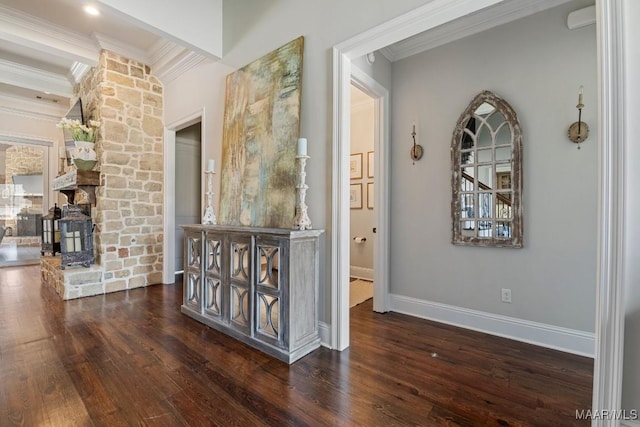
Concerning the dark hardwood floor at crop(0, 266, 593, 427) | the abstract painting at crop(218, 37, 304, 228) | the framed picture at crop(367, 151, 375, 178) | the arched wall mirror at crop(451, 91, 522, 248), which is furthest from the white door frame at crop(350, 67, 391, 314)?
the framed picture at crop(367, 151, 375, 178)

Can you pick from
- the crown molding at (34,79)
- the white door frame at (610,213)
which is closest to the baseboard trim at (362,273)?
the white door frame at (610,213)

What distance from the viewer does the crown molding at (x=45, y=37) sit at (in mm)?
3291

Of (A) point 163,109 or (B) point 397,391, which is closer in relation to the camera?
(B) point 397,391

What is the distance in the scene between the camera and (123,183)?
3971 millimetres

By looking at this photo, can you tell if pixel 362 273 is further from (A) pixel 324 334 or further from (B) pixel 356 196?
(A) pixel 324 334

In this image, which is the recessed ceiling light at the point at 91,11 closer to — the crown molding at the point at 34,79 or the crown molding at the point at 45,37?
the crown molding at the point at 45,37

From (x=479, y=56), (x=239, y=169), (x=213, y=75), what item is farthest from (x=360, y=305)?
(x=213, y=75)

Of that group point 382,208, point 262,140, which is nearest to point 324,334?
point 382,208

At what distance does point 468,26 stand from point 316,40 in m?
1.47

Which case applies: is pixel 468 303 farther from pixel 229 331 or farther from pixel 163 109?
pixel 163 109

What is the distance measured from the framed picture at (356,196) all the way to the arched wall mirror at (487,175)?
7.22 ft

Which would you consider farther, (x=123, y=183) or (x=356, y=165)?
(x=356, y=165)

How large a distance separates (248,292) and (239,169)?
1300 millimetres

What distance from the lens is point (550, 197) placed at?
7.56 feet
